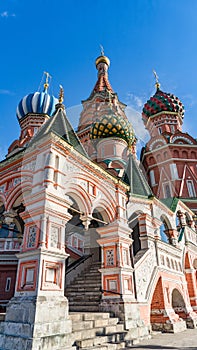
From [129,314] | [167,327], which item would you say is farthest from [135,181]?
[129,314]

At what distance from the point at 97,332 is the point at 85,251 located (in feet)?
16.9

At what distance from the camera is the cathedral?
461cm

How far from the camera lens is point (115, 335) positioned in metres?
5.51

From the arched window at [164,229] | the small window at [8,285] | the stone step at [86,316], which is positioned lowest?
the stone step at [86,316]

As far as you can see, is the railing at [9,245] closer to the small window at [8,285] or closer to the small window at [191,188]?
the small window at [8,285]

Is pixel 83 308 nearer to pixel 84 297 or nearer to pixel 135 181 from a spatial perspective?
pixel 84 297

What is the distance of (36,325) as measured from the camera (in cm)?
408

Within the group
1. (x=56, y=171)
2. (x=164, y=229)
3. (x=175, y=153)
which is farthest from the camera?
(x=175, y=153)

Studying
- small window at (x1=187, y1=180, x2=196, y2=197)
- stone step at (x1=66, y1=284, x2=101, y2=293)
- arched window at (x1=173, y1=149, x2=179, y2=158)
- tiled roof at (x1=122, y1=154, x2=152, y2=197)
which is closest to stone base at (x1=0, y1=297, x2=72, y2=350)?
stone step at (x1=66, y1=284, x2=101, y2=293)

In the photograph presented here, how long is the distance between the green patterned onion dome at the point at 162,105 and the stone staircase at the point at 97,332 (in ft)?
76.7

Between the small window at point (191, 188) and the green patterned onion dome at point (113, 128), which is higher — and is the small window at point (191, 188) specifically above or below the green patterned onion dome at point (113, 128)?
below

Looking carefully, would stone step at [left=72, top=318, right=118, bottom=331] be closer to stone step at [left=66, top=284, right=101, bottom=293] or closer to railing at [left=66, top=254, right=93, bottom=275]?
stone step at [left=66, top=284, right=101, bottom=293]

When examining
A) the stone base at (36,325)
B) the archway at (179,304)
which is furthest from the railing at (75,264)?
the stone base at (36,325)

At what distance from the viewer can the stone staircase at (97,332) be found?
4.79 meters
